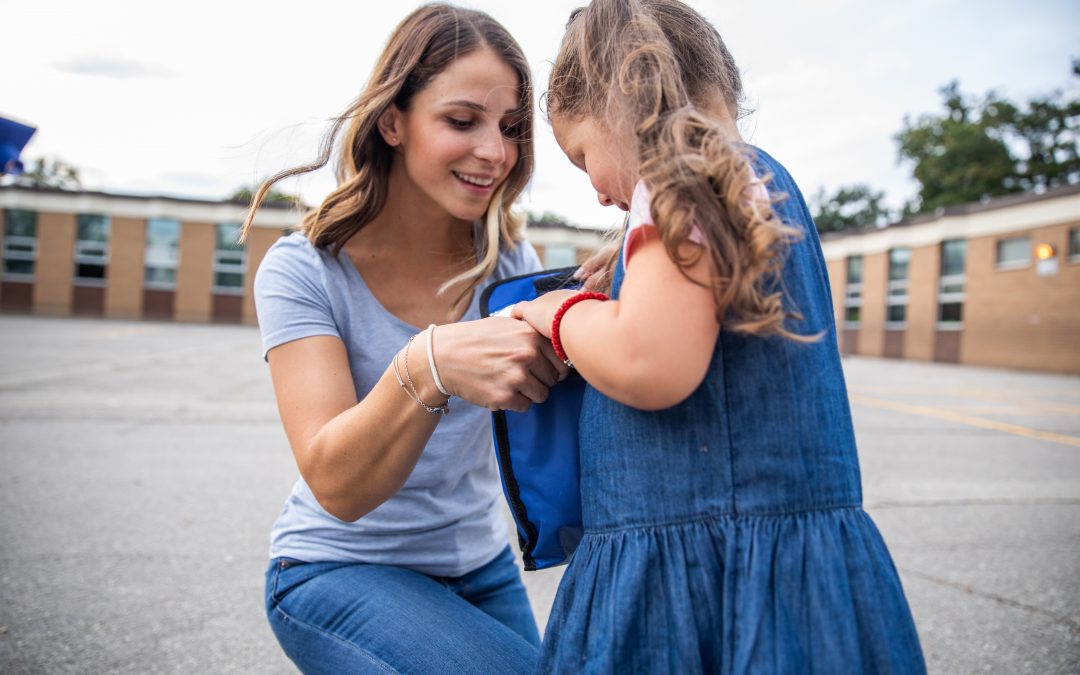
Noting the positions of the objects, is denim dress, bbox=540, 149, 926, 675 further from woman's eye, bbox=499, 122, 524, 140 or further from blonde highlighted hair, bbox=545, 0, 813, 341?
woman's eye, bbox=499, 122, 524, 140

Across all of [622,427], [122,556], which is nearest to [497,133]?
[622,427]

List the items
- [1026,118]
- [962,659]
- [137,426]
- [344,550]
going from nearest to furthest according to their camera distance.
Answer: [344,550], [962,659], [137,426], [1026,118]

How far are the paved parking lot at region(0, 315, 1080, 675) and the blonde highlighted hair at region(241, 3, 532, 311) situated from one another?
5.91 ft

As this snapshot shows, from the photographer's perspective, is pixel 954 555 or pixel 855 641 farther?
pixel 954 555

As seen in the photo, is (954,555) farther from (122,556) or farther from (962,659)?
(122,556)

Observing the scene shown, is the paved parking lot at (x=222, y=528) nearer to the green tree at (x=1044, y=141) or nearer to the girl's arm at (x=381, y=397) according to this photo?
the girl's arm at (x=381, y=397)

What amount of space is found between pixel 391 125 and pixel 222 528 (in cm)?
319

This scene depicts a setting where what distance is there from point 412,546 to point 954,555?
11.8 ft

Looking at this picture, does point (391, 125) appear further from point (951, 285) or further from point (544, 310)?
point (951, 285)

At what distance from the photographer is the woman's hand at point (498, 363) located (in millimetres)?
1214

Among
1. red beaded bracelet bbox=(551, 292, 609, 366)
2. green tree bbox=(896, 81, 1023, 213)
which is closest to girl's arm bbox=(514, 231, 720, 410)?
red beaded bracelet bbox=(551, 292, 609, 366)

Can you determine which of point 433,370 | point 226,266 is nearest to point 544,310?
point 433,370

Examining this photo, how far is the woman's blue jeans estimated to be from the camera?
1464 mm

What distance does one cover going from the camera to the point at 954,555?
160 inches
